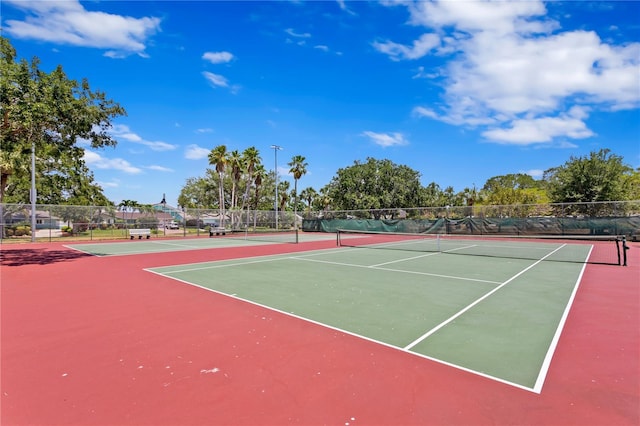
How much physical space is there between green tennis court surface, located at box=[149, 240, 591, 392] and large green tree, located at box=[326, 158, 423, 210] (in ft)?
115

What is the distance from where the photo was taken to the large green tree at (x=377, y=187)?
47.9 meters

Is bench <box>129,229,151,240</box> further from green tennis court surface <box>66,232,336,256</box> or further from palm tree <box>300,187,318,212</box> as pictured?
palm tree <box>300,187,318,212</box>

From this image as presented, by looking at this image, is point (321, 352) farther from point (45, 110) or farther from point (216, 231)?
point (216, 231)

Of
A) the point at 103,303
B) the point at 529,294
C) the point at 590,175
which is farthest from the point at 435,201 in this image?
the point at 103,303

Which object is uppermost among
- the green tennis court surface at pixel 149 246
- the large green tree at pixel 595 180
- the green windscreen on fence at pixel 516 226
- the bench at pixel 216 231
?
the large green tree at pixel 595 180

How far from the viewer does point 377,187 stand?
49062 mm

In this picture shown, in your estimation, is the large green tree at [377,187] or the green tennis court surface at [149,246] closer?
the green tennis court surface at [149,246]

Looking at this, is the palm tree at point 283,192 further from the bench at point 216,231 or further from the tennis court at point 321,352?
the tennis court at point 321,352

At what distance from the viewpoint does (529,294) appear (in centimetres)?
765

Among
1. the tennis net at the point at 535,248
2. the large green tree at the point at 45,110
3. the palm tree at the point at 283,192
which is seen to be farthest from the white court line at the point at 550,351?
the palm tree at the point at 283,192

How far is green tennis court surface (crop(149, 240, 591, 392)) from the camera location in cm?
449

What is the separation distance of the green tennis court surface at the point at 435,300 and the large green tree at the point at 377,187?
3494 cm

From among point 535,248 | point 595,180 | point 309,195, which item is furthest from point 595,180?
point 309,195

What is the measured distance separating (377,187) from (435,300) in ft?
140
